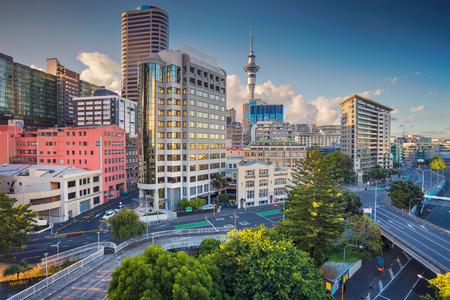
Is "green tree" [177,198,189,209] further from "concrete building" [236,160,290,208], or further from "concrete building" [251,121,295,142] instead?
"concrete building" [251,121,295,142]

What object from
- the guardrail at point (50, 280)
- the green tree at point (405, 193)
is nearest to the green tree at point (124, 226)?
the guardrail at point (50, 280)

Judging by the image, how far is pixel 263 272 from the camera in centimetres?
1808

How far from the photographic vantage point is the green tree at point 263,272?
1803cm

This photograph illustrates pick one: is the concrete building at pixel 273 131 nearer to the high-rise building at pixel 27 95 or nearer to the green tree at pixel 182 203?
the green tree at pixel 182 203

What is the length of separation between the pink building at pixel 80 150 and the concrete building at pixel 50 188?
27.2 feet

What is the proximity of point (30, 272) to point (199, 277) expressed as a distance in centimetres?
2528

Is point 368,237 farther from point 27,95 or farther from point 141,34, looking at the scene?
point 27,95

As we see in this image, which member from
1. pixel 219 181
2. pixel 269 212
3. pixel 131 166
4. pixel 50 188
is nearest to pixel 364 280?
pixel 269 212

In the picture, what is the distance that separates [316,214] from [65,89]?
15423cm

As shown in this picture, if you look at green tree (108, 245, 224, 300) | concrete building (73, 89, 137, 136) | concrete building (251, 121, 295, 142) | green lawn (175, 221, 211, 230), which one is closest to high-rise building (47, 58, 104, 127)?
concrete building (73, 89, 137, 136)

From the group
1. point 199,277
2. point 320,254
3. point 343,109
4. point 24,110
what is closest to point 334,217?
point 320,254

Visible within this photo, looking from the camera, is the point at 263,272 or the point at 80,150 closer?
the point at 263,272

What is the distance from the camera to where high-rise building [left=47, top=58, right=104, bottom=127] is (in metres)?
133

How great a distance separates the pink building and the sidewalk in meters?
59.1
